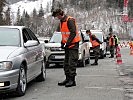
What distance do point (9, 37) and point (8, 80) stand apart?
6.16 feet

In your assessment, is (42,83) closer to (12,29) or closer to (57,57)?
(12,29)

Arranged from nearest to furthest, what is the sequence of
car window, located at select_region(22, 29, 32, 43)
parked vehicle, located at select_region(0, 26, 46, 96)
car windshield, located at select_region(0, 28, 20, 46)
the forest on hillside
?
parked vehicle, located at select_region(0, 26, 46, 96) < car windshield, located at select_region(0, 28, 20, 46) < car window, located at select_region(22, 29, 32, 43) < the forest on hillside

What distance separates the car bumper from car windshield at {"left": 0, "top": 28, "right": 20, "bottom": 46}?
4.18 feet

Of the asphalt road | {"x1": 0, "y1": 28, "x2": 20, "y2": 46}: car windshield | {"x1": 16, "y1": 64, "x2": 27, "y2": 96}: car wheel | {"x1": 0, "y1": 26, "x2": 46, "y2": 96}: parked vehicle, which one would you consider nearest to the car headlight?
{"x1": 0, "y1": 26, "x2": 46, "y2": 96}: parked vehicle

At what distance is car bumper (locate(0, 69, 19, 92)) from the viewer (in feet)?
28.2

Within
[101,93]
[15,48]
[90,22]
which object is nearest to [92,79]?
[101,93]

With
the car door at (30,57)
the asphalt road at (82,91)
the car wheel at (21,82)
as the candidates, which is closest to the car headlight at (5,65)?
the car wheel at (21,82)

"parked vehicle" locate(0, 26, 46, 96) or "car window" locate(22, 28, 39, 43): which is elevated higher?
"car window" locate(22, 28, 39, 43)

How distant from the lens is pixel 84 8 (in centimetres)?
Answer: 12538

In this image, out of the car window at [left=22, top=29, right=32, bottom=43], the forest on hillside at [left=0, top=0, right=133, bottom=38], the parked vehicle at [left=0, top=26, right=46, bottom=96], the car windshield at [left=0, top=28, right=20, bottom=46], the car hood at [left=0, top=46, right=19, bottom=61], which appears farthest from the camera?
the forest on hillside at [left=0, top=0, right=133, bottom=38]

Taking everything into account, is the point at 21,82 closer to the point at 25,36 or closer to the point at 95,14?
the point at 25,36

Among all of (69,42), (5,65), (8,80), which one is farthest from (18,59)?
(69,42)

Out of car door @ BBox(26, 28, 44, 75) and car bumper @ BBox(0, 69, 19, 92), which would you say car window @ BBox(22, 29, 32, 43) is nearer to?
car door @ BBox(26, 28, 44, 75)

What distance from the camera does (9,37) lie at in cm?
1027
